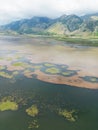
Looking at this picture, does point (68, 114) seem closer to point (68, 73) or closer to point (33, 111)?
point (33, 111)

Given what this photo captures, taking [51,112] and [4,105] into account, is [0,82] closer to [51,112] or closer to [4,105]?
[4,105]

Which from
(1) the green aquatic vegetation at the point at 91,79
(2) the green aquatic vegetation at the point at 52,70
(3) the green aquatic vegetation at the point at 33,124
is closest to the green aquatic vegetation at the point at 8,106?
(3) the green aquatic vegetation at the point at 33,124

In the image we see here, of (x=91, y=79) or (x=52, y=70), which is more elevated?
(x=52, y=70)

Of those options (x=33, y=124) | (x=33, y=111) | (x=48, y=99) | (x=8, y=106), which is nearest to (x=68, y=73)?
(x=48, y=99)

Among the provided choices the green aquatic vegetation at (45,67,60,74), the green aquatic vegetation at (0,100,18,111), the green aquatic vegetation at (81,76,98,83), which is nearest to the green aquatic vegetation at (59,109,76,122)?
the green aquatic vegetation at (0,100,18,111)

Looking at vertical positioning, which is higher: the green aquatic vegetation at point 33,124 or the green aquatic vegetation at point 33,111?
the green aquatic vegetation at point 33,111

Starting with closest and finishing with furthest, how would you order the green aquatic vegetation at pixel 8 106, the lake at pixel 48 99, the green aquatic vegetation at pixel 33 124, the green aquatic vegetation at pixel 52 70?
the green aquatic vegetation at pixel 33 124, the lake at pixel 48 99, the green aquatic vegetation at pixel 8 106, the green aquatic vegetation at pixel 52 70

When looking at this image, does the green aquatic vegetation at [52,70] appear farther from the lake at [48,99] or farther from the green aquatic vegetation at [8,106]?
the green aquatic vegetation at [8,106]

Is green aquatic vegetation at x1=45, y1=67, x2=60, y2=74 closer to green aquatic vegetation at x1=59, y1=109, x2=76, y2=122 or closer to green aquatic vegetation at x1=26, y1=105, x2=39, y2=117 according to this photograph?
green aquatic vegetation at x1=26, y1=105, x2=39, y2=117

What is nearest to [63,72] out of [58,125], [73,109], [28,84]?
[28,84]
